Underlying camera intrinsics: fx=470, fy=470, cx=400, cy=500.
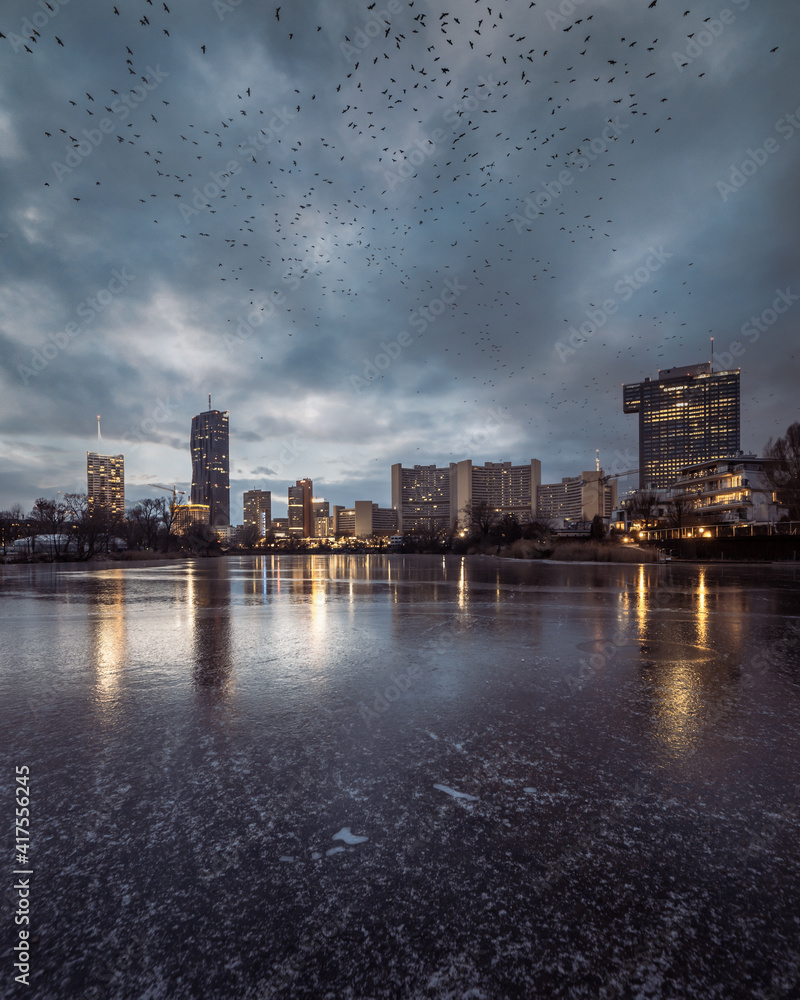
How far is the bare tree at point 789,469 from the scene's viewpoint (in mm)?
43219

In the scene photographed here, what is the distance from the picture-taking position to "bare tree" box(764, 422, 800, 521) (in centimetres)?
4322

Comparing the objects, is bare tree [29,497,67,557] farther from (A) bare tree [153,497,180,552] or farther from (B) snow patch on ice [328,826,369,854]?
(B) snow patch on ice [328,826,369,854]

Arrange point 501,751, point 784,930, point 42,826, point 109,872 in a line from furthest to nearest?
1. point 501,751
2. point 42,826
3. point 109,872
4. point 784,930

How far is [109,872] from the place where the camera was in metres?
2.26

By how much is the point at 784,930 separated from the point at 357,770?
2.34 m

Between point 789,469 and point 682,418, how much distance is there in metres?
149

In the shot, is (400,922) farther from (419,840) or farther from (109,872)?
(109,872)

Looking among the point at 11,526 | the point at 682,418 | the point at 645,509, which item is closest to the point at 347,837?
the point at 11,526

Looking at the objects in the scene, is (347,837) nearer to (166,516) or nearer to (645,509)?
(166,516)

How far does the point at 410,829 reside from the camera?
8.57 ft

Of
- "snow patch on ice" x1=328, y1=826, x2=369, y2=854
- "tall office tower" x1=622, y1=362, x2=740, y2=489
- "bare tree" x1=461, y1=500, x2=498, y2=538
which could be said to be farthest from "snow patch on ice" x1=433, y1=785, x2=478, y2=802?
"tall office tower" x1=622, y1=362, x2=740, y2=489

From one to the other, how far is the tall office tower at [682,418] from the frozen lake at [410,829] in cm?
17632

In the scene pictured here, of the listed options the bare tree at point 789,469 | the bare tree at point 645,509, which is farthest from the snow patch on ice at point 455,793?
the bare tree at point 645,509

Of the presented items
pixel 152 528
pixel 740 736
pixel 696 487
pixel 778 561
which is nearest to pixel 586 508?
pixel 696 487
